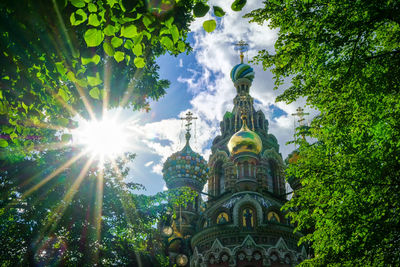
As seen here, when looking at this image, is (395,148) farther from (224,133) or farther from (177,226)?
(224,133)

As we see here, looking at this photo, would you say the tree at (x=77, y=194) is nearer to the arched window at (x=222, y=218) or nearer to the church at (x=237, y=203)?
the church at (x=237, y=203)

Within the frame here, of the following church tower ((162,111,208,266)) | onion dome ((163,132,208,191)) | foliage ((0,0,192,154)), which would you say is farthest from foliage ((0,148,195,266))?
onion dome ((163,132,208,191))

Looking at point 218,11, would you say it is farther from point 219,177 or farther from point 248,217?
point 219,177

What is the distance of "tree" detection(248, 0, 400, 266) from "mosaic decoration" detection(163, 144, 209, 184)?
18.1 metres

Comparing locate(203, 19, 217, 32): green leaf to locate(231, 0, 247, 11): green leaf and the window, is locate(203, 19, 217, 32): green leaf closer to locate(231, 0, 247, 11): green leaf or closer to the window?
locate(231, 0, 247, 11): green leaf

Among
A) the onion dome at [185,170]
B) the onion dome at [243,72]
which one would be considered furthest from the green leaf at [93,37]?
the onion dome at [243,72]

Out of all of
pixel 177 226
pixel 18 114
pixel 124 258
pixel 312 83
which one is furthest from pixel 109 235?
pixel 177 226

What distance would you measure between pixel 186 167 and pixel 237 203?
8.00m

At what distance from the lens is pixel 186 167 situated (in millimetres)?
24391

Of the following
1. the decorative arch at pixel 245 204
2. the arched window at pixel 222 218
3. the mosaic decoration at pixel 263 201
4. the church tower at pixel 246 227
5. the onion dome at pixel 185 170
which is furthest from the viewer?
the onion dome at pixel 185 170

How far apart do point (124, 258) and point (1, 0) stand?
6.72 metres

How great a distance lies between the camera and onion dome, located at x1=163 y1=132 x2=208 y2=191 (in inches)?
945

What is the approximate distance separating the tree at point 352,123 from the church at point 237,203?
33.5 feet

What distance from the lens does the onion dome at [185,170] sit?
24.0 meters
